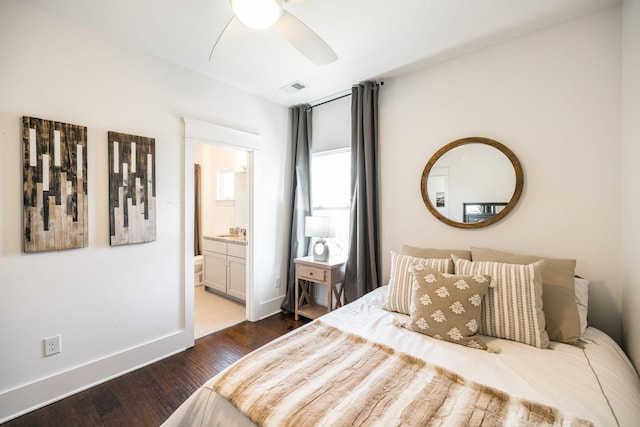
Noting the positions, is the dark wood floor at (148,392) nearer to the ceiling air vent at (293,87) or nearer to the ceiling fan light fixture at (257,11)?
the ceiling fan light fixture at (257,11)

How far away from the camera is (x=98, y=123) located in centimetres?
201

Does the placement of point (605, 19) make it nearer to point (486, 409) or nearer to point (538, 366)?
point (538, 366)

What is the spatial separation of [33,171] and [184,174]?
0.96 metres

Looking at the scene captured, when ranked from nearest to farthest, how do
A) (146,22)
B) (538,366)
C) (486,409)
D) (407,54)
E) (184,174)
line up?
(486,409)
(538,366)
(146,22)
(407,54)
(184,174)

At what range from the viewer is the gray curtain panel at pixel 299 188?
132 inches

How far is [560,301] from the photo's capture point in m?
1.57

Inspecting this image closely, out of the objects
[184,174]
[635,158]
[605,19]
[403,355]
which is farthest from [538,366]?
[184,174]

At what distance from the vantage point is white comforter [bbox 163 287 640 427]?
1031mm

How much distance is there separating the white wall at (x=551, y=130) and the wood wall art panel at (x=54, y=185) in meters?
2.67

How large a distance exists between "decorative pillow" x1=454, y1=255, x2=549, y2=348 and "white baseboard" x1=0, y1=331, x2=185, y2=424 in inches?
97.7

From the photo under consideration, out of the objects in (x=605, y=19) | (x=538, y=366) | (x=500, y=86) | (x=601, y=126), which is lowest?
(x=538, y=366)

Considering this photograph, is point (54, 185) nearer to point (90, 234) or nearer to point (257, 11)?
point (90, 234)

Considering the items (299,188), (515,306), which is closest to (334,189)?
(299,188)

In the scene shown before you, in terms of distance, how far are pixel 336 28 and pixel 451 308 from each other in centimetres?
200
